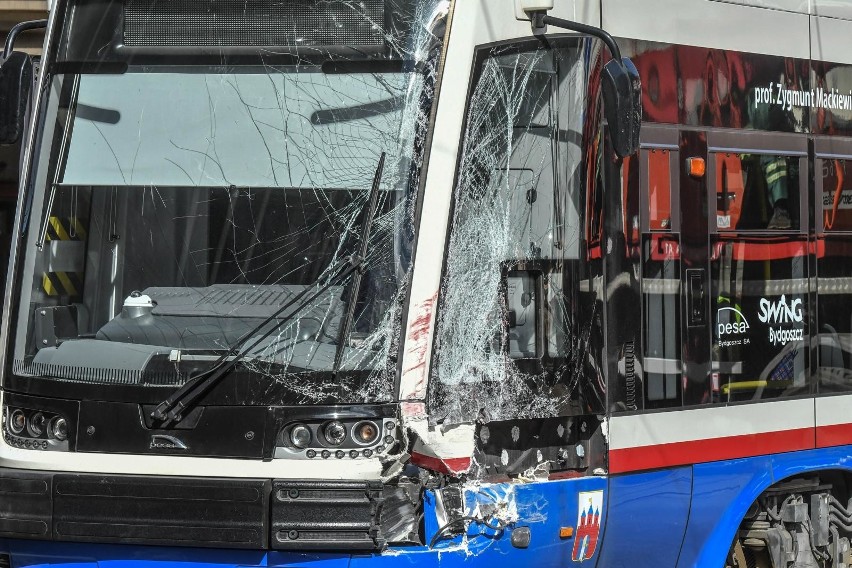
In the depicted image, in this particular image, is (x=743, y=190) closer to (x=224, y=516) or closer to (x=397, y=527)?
(x=397, y=527)

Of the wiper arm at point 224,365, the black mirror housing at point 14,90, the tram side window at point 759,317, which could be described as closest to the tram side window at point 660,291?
the tram side window at point 759,317

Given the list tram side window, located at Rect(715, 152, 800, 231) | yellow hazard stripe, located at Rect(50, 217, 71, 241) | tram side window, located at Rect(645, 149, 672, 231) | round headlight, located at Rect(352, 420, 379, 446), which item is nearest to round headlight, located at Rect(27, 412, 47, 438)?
yellow hazard stripe, located at Rect(50, 217, 71, 241)

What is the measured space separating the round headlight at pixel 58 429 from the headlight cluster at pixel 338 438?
0.93 m

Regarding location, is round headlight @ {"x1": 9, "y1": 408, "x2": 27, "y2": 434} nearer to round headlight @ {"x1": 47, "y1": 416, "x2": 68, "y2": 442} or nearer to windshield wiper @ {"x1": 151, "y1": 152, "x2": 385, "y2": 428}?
round headlight @ {"x1": 47, "y1": 416, "x2": 68, "y2": 442}

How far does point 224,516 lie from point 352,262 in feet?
3.47

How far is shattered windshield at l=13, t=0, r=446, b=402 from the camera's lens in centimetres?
540

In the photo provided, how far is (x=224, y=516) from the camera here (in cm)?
527

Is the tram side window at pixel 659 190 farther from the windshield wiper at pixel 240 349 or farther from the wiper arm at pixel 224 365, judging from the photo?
the wiper arm at pixel 224 365

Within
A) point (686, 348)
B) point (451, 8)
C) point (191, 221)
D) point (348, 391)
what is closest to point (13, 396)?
point (191, 221)

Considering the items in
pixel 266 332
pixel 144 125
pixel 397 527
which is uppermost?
pixel 144 125

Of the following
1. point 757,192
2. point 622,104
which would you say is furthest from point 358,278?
point 757,192

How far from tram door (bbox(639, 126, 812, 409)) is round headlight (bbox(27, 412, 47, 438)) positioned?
2.45 meters

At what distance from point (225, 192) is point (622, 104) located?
1595 millimetres

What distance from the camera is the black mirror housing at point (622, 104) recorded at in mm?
5289
